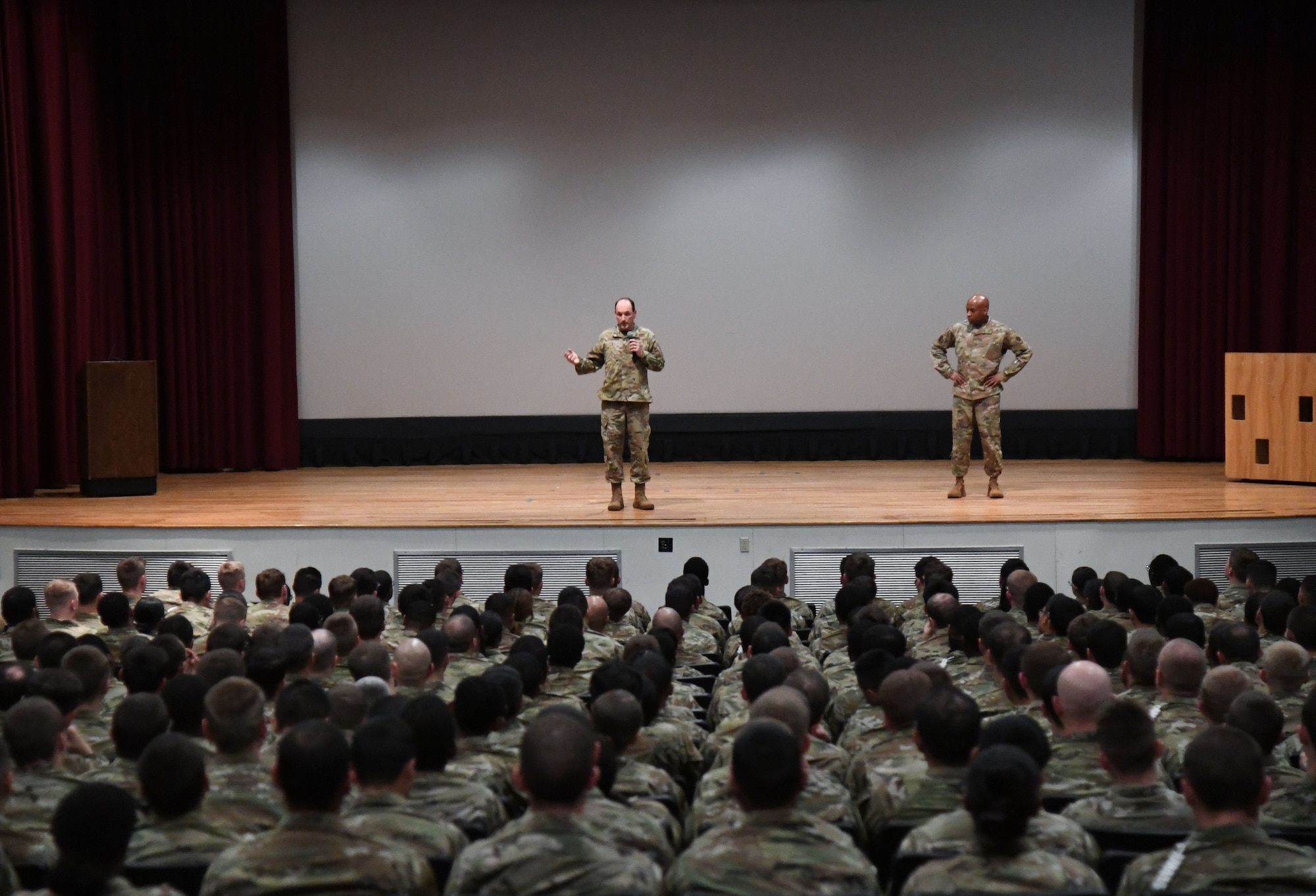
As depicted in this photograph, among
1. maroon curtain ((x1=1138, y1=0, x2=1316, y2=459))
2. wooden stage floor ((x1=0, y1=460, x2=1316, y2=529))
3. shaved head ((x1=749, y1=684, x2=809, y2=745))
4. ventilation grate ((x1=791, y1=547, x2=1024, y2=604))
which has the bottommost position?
ventilation grate ((x1=791, y1=547, x2=1024, y2=604))

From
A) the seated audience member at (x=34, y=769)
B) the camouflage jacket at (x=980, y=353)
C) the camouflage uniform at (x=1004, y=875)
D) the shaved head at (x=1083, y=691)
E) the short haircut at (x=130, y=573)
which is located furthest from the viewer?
the camouflage jacket at (x=980, y=353)

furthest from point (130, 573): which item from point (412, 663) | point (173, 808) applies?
point (173, 808)

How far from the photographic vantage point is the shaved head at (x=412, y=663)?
458cm

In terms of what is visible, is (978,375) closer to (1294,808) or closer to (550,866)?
(1294,808)

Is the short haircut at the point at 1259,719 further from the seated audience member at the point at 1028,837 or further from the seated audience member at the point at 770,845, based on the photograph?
the seated audience member at the point at 770,845

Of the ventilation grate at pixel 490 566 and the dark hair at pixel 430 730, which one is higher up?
the dark hair at pixel 430 730

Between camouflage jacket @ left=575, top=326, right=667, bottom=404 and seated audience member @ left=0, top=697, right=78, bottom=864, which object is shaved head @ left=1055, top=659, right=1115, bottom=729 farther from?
camouflage jacket @ left=575, top=326, right=667, bottom=404

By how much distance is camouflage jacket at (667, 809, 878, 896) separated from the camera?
9.44 ft

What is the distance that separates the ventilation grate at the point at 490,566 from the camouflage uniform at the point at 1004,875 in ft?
20.6

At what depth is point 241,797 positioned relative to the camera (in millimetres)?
3469

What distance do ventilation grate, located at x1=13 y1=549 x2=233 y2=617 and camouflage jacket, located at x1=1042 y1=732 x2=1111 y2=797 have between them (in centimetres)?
656

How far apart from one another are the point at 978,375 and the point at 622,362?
2.64 metres

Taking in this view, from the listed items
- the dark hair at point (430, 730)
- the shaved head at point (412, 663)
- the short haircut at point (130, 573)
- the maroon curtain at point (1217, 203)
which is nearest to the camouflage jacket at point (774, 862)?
the dark hair at point (430, 730)

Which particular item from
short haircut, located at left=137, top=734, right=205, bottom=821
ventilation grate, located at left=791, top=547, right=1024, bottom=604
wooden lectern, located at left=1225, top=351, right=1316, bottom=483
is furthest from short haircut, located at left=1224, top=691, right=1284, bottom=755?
wooden lectern, located at left=1225, top=351, right=1316, bottom=483
